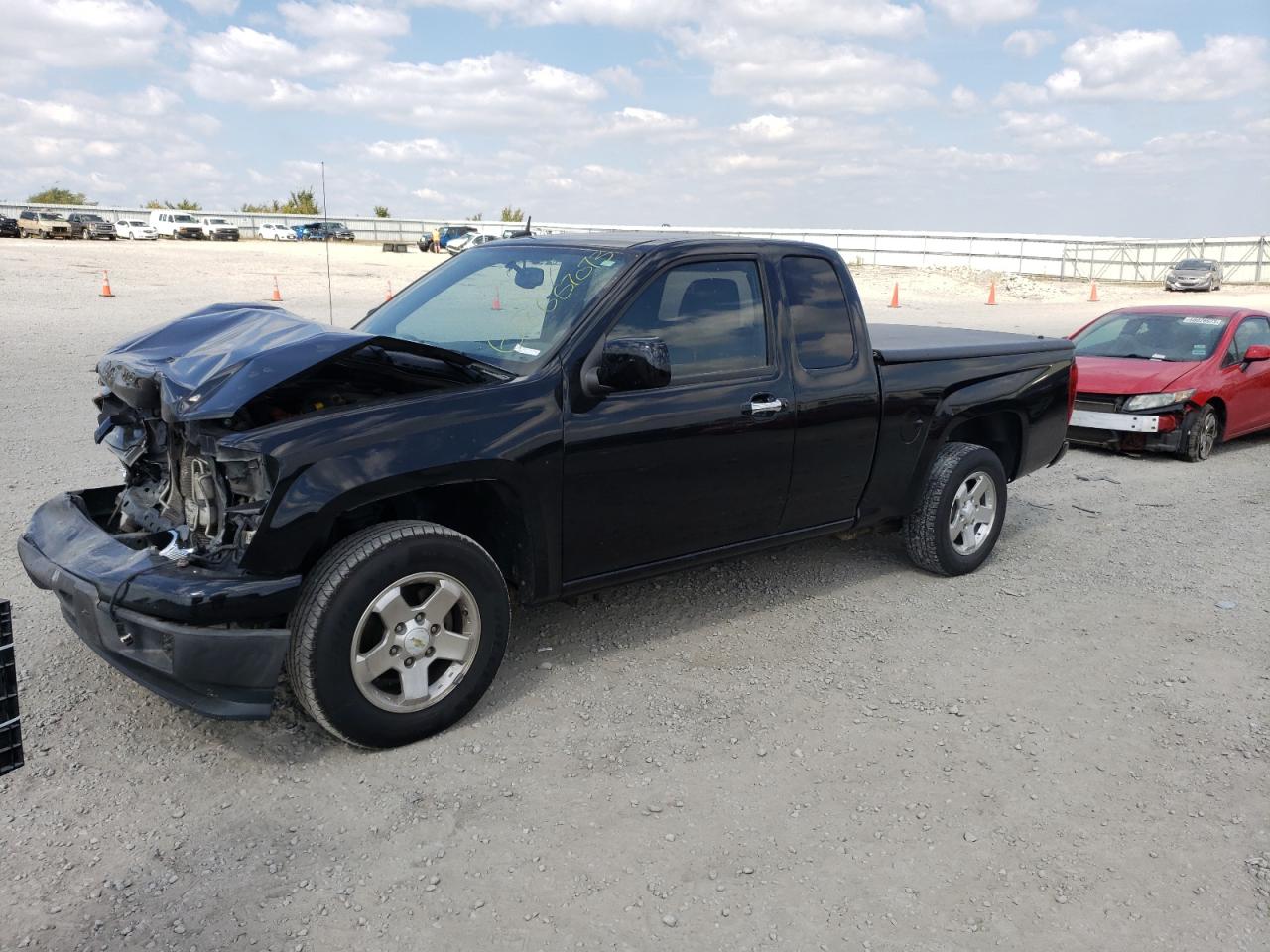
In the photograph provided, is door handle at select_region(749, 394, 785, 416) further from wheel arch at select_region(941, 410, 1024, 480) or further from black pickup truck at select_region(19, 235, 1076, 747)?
wheel arch at select_region(941, 410, 1024, 480)

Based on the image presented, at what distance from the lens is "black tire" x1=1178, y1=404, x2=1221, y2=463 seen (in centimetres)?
945

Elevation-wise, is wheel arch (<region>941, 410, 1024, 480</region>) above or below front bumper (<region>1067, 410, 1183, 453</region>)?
above

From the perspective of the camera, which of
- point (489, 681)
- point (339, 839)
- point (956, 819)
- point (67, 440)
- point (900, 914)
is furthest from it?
point (67, 440)

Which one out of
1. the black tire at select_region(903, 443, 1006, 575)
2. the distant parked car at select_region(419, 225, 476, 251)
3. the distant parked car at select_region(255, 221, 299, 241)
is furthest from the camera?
the distant parked car at select_region(255, 221, 299, 241)

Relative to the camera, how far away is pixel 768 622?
520cm

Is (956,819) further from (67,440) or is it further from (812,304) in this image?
(67,440)

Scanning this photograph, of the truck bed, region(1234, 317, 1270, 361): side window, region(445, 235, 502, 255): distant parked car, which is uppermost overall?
region(445, 235, 502, 255): distant parked car

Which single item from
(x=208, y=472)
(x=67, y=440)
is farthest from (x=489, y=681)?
(x=67, y=440)

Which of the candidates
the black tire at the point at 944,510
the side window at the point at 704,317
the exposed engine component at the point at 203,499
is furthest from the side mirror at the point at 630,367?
the black tire at the point at 944,510

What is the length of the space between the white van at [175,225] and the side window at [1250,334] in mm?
59000

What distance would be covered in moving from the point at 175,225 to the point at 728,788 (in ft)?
208

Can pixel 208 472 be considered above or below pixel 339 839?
above

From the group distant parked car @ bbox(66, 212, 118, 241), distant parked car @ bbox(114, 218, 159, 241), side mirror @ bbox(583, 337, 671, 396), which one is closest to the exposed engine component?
side mirror @ bbox(583, 337, 671, 396)

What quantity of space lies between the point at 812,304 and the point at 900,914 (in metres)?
2.98
